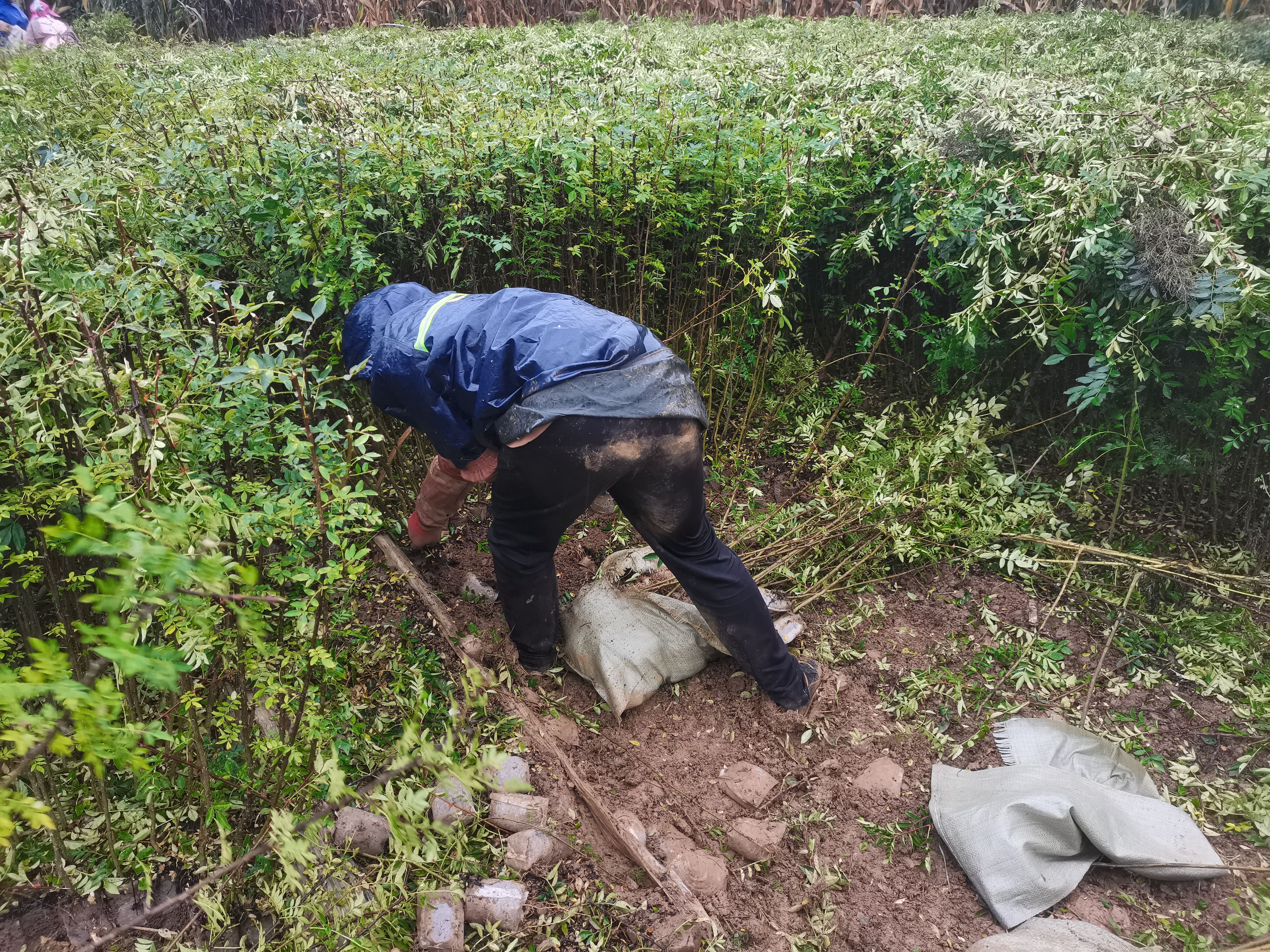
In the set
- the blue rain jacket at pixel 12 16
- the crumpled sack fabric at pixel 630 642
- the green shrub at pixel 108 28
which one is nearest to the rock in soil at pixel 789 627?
the crumpled sack fabric at pixel 630 642

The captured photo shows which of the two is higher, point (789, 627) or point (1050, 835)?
point (789, 627)

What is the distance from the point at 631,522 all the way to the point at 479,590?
0.93 meters

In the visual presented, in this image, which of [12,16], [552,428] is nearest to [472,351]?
[552,428]

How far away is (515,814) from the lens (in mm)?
2244

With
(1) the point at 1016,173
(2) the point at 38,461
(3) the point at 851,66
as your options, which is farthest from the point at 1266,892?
(3) the point at 851,66

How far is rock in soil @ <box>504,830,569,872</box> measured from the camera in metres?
2.15

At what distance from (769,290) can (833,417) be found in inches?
42.0

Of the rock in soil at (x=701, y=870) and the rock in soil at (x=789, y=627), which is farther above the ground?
the rock in soil at (x=789, y=627)

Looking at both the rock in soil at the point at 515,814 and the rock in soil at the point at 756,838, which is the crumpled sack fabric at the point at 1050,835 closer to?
the rock in soil at the point at 756,838

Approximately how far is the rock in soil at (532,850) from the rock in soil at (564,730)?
0.43 meters

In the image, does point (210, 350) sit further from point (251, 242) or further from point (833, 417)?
point (833, 417)

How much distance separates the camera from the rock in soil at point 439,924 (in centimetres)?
192

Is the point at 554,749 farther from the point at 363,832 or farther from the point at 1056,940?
the point at 1056,940

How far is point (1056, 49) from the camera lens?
5.23m
